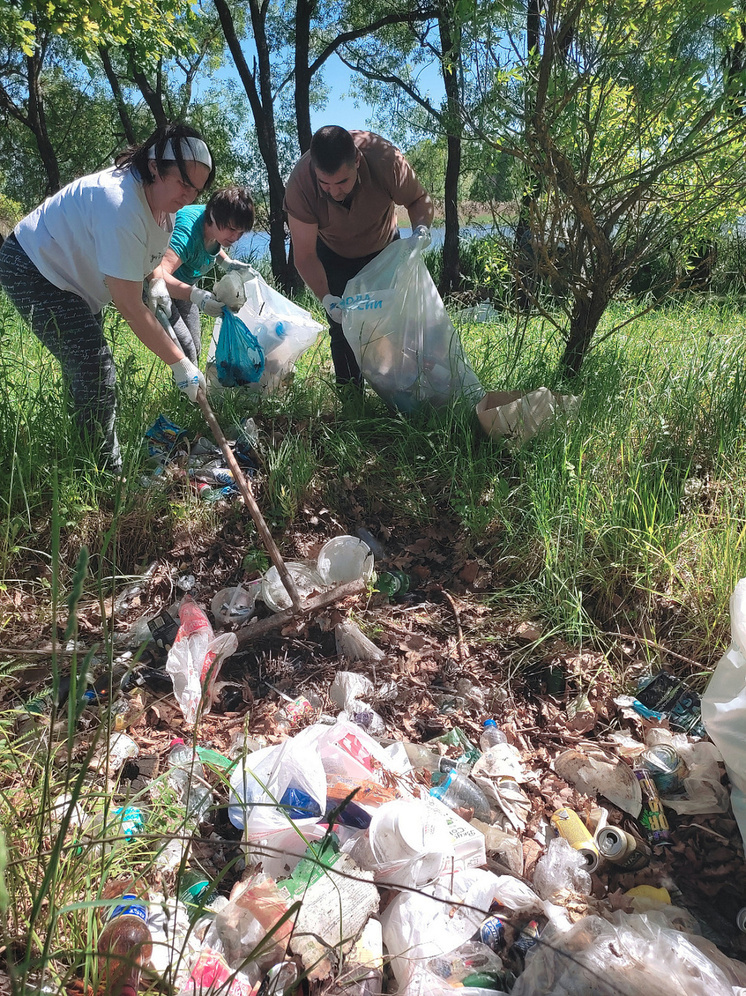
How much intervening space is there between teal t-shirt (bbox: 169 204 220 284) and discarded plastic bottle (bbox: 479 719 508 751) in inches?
111

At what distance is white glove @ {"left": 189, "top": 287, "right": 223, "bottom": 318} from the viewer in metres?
3.51

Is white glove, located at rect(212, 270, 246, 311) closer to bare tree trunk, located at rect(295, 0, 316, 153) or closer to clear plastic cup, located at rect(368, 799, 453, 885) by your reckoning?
clear plastic cup, located at rect(368, 799, 453, 885)

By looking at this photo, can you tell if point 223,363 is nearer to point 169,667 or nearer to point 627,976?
point 169,667

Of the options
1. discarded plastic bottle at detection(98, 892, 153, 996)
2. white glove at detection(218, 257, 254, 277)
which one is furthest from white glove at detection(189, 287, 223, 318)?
discarded plastic bottle at detection(98, 892, 153, 996)

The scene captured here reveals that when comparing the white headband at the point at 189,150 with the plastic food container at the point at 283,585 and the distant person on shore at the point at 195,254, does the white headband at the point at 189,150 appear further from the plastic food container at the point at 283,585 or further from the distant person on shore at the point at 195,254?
the plastic food container at the point at 283,585

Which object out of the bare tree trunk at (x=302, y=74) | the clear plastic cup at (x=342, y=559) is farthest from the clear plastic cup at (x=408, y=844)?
the bare tree trunk at (x=302, y=74)

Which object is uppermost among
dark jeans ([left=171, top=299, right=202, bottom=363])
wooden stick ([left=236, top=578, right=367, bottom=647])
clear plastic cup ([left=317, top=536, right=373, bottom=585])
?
dark jeans ([left=171, top=299, right=202, bottom=363])

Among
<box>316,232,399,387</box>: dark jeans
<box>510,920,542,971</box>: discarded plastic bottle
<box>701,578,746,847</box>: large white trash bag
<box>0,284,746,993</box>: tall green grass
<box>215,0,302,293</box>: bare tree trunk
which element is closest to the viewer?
<box>510,920,542,971</box>: discarded plastic bottle

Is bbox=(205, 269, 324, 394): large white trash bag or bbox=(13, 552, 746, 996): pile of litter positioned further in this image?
bbox=(205, 269, 324, 394): large white trash bag

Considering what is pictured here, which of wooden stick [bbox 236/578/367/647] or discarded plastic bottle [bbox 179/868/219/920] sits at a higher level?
wooden stick [bbox 236/578/367/647]

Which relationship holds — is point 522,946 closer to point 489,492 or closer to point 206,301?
point 489,492

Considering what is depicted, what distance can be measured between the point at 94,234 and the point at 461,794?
2289 millimetres

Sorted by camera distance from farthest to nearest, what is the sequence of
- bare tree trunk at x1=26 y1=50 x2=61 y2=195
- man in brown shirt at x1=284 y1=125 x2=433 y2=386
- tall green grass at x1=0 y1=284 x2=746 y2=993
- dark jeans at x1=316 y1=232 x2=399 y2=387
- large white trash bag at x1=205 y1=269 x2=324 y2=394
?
bare tree trunk at x1=26 y1=50 x2=61 y2=195
large white trash bag at x1=205 y1=269 x2=324 y2=394
dark jeans at x1=316 y1=232 x2=399 y2=387
man in brown shirt at x1=284 y1=125 x2=433 y2=386
tall green grass at x1=0 y1=284 x2=746 y2=993

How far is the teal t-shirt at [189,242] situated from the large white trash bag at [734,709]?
3.09 m
